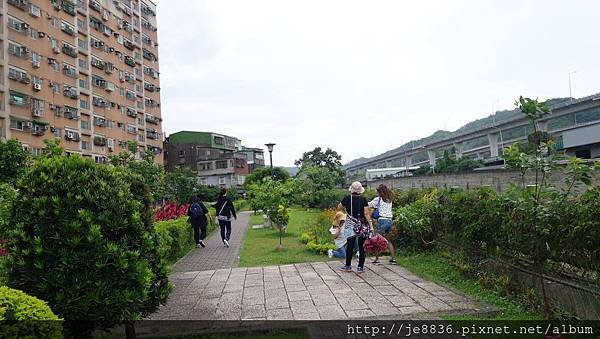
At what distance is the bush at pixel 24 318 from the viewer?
2721 millimetres

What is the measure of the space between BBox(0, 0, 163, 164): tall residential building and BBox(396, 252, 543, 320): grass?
695 inches

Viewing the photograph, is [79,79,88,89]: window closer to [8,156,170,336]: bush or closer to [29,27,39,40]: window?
[29,27,39,40]: window

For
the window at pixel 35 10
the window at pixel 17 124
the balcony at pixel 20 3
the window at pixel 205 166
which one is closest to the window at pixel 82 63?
the window at pixel 35 10

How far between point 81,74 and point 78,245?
40.6 meters

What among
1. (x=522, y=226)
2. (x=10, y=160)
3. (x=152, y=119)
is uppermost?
(x=152, y=119)

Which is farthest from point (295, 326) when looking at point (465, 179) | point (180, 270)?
point (465, 179)

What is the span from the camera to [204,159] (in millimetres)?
67000

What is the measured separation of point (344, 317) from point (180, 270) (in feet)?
16.2

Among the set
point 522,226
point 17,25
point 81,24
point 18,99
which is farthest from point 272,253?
point 81,24

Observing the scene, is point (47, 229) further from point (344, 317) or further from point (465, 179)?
point (465, 179)

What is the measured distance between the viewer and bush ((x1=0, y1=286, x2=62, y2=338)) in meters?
2.72

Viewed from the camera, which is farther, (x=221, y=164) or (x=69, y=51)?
(x=221, y=164)

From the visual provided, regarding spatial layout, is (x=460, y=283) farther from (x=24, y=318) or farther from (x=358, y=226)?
(x=24, y=318)

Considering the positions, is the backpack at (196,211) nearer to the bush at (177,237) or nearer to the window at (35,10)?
the bush at (177,237)
